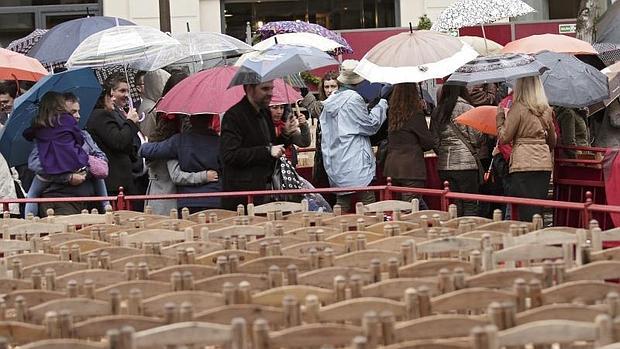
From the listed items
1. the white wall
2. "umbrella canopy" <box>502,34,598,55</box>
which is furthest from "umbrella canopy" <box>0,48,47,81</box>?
the white wall

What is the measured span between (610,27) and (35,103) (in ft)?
25.0

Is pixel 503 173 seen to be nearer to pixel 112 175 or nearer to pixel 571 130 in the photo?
Answer: pixel 571 130

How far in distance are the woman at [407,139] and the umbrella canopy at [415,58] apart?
1.07ft

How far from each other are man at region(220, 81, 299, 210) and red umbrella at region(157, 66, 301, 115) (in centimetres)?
84

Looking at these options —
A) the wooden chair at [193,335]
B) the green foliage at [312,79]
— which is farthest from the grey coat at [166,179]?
the green foliage at [312,79]

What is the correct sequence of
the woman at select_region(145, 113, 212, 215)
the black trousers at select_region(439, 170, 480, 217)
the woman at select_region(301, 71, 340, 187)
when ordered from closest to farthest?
the woman at select_region(145, 113, 212, 215) → the black trousers at select_region(439, 170, 480, 217) → the woman at select_region(301, 71, 340, 187)

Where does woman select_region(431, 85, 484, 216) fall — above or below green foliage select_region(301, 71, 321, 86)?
below

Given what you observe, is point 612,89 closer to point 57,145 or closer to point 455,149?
point 455,149

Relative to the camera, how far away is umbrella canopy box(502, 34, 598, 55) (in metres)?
15.5

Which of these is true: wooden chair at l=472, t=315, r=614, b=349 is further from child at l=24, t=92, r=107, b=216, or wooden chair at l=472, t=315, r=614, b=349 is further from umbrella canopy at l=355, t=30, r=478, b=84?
child at l=24, t=92, r=107, b=216

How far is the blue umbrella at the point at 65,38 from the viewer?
15844 mm

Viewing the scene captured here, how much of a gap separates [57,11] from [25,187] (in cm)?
1518

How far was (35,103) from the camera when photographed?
525 inches

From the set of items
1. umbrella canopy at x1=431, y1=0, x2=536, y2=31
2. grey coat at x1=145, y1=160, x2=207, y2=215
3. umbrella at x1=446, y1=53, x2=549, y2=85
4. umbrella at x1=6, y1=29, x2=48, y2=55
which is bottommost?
grey coat at x1=145, y1=160, x2=207, y2=215
